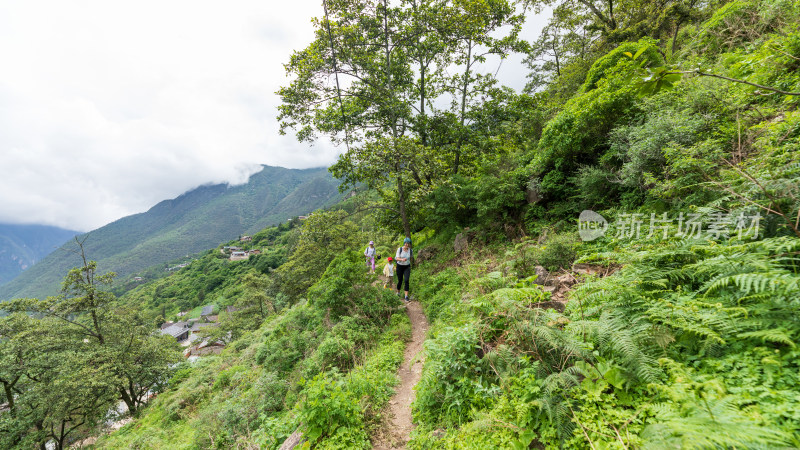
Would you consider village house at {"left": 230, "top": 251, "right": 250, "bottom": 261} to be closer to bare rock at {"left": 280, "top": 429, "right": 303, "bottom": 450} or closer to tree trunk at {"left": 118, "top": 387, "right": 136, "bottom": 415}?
tree trunk at {"left": 118, "top": 387, "right": 136, "bottom": 415}

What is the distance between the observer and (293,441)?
4.32 meters

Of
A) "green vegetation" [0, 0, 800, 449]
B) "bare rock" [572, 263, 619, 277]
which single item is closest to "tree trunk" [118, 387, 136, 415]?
"green vegetation" [0, 0, 800, 449]

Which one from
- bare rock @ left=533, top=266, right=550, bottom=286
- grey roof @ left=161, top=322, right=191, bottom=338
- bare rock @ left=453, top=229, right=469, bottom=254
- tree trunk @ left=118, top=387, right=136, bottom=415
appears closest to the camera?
bare rock @ left=533, top=266, right=550, bottom=286

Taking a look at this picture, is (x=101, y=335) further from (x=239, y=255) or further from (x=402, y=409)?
(x=239, y=255)

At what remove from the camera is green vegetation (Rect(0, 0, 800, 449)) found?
258 centimetres

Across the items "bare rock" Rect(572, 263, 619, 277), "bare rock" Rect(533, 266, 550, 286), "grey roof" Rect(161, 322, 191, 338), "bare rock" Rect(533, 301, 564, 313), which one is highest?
"bare rock" Rect(572, 263, 619, 277)

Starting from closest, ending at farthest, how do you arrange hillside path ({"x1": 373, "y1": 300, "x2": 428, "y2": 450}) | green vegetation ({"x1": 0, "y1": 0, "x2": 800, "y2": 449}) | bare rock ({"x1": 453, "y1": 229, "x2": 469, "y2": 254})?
green vegetation ({"x1": 0, "y1": 0, "x2": 800, "y2": 449}) < hillside path ({"x1": 373, "y1": 300, "x2": 428, "y2": 450}) < bare rock ({"x1": 453, "y1": 229, "x2": 469, "y2": 254})

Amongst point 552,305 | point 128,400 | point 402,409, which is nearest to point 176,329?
point 128,400

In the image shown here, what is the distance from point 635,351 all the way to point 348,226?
2502 cm

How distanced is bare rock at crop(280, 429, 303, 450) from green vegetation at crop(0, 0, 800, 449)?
0.53ft

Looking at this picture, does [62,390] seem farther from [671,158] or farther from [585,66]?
[585,66]

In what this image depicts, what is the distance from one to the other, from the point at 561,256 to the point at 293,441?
21.0 feet

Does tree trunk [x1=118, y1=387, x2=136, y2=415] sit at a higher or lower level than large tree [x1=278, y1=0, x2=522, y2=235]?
lower

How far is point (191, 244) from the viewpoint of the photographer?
192375 mm
